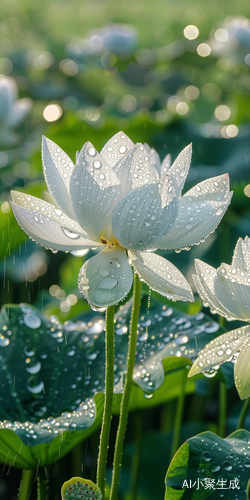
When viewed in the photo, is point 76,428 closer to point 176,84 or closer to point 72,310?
point 72,310

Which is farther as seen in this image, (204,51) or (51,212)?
(204,51)

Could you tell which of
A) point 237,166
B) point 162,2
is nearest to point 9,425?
point 237,166

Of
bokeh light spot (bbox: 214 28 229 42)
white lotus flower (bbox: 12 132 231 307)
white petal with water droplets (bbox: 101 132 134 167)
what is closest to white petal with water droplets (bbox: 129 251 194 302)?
white lotus flower (bbox: 12 132 231 307)

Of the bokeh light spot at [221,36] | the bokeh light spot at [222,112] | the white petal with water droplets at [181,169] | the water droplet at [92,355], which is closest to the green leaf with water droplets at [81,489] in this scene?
the water droplet at [92,355]

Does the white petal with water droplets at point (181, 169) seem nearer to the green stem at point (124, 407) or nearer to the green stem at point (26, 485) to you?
the green stem at point (124, 407)

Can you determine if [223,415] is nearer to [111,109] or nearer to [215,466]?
[215,466]

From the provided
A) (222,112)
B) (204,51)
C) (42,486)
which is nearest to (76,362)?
(42,486)
